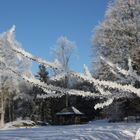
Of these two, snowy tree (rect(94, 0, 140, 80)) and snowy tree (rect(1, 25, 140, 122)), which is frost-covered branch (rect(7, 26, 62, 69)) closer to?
snowy tree (rect(1, 25, 140, 122))

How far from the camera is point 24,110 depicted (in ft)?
231

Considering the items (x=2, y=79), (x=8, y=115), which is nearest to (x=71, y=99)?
(x=8, y=115)

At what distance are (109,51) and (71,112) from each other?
2013 cm

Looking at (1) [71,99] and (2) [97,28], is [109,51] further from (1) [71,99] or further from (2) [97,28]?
(1) [71,99]

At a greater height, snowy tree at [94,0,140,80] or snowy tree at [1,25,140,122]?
snowy tree at [94,0,140,80]

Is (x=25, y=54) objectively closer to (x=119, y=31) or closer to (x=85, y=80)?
(x=85, y=80)

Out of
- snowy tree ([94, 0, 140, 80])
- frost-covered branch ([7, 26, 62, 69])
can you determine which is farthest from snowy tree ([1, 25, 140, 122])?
snowy tree ([94, 0, 140, 80])

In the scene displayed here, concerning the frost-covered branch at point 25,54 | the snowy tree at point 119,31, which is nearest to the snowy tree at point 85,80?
the frost-covered branch at point 25,54

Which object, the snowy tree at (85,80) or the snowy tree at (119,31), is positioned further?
the snowy tree at (119,31)

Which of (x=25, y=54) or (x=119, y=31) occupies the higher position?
(x=119, y=31)

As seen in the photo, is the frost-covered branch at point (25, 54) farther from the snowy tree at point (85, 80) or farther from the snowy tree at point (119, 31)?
the snowy tree at point (119, 31)

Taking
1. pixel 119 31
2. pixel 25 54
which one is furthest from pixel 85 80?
pixel 119 31

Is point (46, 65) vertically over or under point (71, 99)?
under

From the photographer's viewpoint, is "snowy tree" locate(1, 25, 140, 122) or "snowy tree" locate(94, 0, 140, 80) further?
"snowy tree" locate(94, 0, 140, 80)
